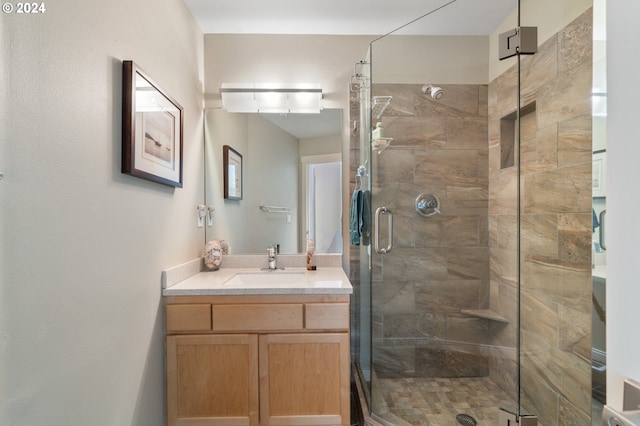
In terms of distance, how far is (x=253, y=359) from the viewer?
4.99 ft

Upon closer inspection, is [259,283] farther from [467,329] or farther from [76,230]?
[467,329]

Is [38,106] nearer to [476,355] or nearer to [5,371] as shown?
[5,371]

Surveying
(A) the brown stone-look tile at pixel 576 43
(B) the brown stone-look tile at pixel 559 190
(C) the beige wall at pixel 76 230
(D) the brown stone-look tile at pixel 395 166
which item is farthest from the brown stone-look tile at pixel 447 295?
(C) the beige wall at pixel 76 230

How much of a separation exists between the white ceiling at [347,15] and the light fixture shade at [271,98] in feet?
1.37

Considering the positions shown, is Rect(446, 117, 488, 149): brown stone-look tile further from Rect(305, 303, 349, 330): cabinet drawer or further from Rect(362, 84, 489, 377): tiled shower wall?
Rect(305, 303, 349, 330): cabinet drawer

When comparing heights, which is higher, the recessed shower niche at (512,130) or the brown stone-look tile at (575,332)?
the recessed shower niche at (512,130)

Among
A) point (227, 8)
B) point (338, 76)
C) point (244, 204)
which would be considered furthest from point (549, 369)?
point (227, 8)

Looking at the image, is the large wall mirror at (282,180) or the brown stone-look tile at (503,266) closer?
the brown stone-look tile at (503,266)

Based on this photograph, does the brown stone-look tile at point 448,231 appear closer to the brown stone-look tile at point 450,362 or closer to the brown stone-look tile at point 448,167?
the brown stone-look tile at point 448,167

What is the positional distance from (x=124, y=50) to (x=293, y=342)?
156 centimetres

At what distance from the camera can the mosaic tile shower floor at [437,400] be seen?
63.8 inches

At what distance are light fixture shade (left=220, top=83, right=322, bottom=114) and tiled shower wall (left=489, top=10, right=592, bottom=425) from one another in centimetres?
125

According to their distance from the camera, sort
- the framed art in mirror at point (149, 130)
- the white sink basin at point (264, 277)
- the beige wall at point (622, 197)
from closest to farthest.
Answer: the beige wall at point (622, 197)
the framed art in mirror at point (149, 130)
the white sink basin at point (264, 277)

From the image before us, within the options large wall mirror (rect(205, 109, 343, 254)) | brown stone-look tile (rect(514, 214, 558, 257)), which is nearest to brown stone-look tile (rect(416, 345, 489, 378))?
brown stone-look tile (rect(514, 214, 558, 257))
